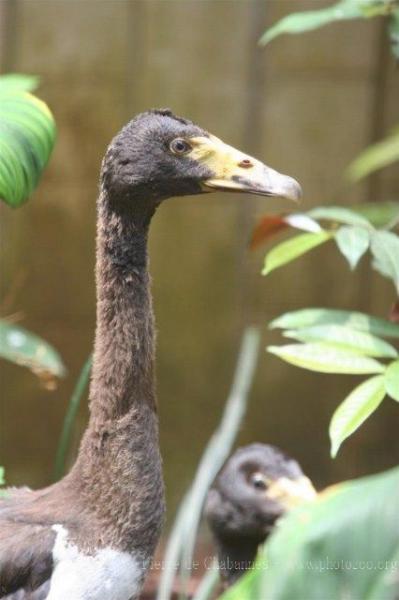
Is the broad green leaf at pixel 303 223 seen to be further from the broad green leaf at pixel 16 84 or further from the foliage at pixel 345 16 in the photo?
the broad green leaf at pixel 16 84

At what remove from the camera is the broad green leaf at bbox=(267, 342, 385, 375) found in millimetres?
1860

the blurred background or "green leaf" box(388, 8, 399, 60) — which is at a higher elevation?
"green leaf" box(388, 8, 399, 60)

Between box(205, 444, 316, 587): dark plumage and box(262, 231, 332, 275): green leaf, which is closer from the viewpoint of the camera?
box(262, 231, 332, 275): green leaf

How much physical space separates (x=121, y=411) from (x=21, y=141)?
1.84 feet

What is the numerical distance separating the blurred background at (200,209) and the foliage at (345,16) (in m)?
1.06

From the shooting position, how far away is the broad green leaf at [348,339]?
192 cm

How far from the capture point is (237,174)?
1839mm

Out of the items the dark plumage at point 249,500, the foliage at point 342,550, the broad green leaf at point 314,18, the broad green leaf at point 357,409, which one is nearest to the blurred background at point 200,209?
the dark plumage at point 249,500

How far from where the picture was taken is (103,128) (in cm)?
326

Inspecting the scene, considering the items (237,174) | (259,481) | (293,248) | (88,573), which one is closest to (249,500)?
(259,481)

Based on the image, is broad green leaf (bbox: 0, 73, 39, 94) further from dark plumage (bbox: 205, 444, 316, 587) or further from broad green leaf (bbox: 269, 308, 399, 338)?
dark plumage (bbox: 205, 444, 316, 587)

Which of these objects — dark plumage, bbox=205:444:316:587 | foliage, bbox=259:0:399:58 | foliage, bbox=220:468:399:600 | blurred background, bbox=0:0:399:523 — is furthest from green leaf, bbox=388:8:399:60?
foliage, bbox=220:468:399:600

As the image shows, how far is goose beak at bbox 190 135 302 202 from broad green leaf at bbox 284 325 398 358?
0.87 ft

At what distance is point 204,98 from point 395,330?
1.46m
